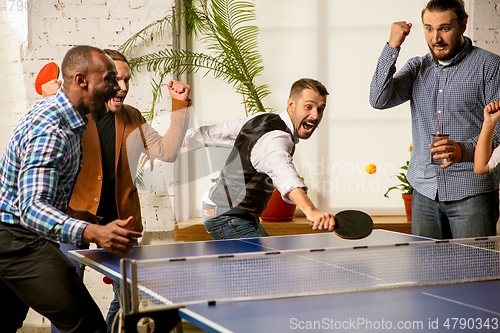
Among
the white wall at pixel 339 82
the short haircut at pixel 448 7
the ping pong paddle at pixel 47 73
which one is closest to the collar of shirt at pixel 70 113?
the ping pong paddle at pixel 47 73

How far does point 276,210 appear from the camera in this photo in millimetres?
3967

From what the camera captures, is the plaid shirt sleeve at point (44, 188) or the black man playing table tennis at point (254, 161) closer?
the plaid shirt sleeve at point (44, 188)

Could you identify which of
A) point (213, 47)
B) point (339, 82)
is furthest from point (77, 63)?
point (339, 82)

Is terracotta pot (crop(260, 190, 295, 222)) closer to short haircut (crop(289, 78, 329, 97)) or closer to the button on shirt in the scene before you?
the button on shirt

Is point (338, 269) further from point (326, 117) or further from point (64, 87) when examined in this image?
point (326, 117)

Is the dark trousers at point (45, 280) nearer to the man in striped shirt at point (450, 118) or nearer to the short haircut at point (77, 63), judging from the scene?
the short haircut at point (77, 63)

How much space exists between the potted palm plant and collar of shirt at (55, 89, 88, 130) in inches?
74.9

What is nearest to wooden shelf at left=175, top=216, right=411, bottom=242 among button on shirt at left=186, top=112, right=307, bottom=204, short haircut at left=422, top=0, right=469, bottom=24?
button on shirt at left=186, top=112, right=307, bottom=204

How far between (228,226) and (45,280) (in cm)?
111

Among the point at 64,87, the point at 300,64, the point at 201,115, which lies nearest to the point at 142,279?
the point at 64,87

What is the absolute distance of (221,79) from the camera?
4320 millimetres

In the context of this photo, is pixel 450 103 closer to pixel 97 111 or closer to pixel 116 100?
pixel 97 111

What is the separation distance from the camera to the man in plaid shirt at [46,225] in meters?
1.71

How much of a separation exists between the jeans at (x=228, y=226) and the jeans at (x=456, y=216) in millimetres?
906
